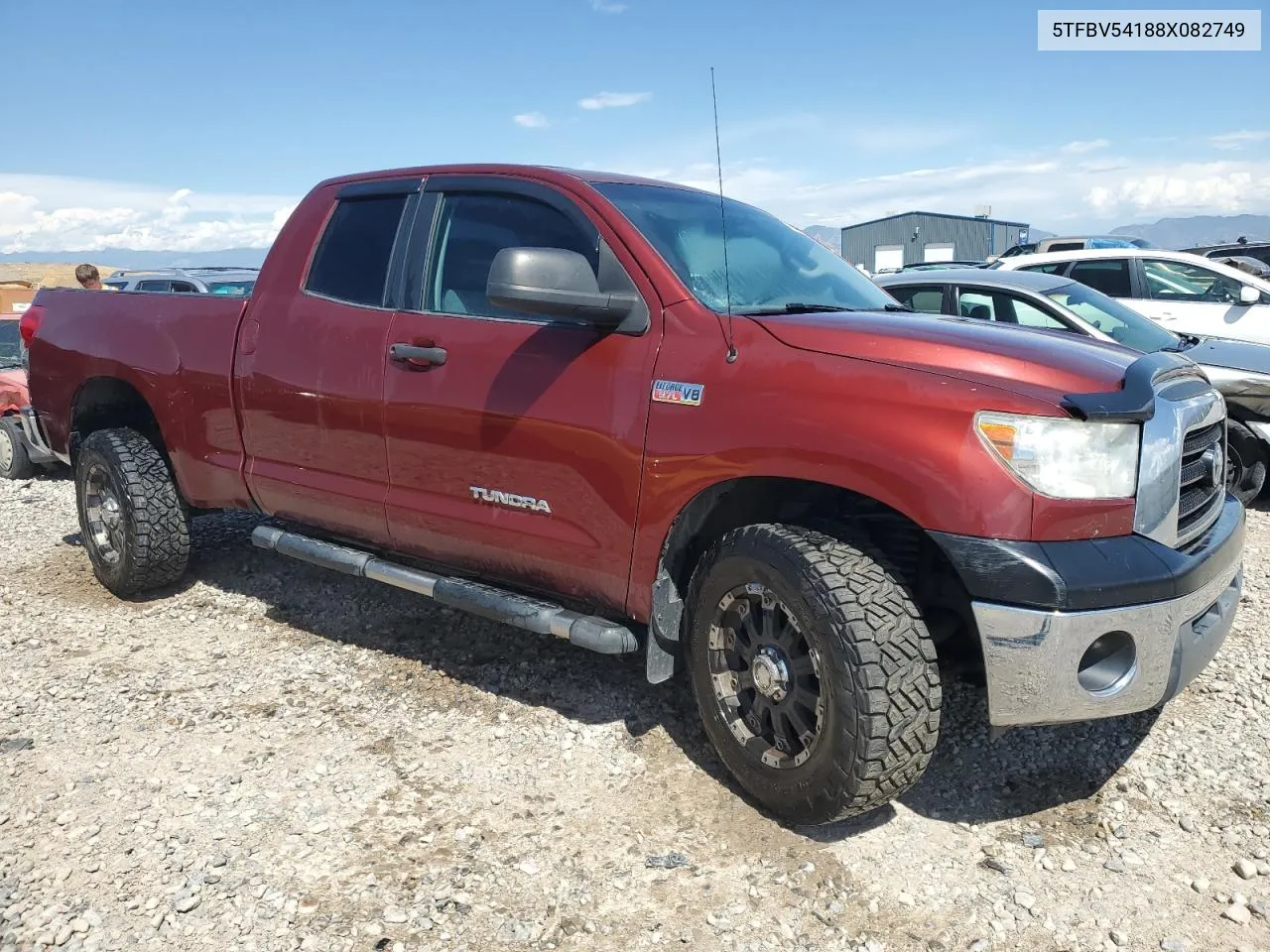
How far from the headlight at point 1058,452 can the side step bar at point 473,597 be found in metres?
1.31

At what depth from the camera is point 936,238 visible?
171 feet

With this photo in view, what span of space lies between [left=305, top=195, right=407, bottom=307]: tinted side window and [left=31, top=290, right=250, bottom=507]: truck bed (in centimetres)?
51

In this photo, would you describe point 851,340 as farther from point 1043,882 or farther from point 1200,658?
point 1043,882

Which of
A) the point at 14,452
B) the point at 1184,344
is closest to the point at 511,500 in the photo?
the point at 1184,344

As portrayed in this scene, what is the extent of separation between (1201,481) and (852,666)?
49.8 inches

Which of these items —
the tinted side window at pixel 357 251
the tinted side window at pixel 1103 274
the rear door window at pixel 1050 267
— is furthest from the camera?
the rear door window at pixel 1050 267

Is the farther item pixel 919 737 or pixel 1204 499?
pixel 1204 499

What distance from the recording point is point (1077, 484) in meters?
2.39

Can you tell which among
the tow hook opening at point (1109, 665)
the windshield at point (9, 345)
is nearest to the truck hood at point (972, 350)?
the tow hook opening at point (1109, 665)

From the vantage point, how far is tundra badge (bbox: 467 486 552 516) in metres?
3.22

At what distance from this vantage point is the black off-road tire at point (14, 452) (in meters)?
8.25

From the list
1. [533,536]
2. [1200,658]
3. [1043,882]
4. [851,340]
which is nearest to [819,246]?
[851,340]

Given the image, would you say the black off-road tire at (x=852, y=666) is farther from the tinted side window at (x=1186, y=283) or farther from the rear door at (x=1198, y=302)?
the tinted side window at (x=1186, y=283)

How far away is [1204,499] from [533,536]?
2089mm
